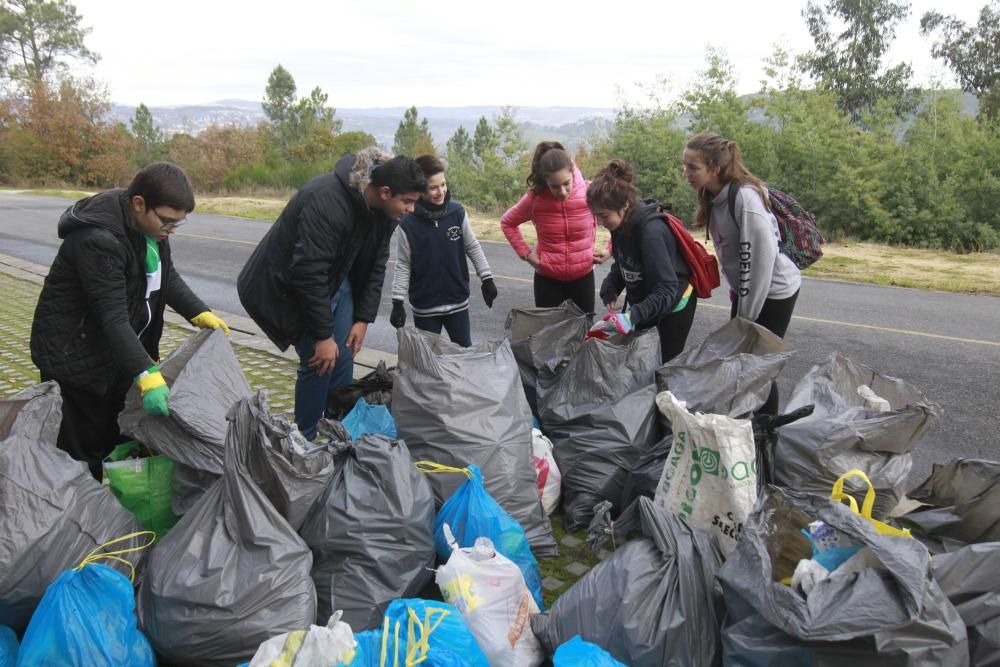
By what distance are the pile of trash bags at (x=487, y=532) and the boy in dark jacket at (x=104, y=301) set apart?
18 centimetres

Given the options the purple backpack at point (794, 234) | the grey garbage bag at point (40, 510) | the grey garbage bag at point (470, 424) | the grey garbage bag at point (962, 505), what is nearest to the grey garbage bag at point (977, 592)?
the grey garbage bag at point (962, 505)

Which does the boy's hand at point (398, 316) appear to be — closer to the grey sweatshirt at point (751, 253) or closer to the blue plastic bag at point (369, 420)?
the blue plastic bag at point (369, 420)

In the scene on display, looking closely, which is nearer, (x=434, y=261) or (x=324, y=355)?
(x=324, y=355)

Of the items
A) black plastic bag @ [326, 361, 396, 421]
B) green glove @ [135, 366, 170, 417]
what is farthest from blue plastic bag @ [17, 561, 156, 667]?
black plastic bag @ [326, 361, 396, 421]

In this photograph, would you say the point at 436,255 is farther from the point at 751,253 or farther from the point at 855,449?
the point at 855,449

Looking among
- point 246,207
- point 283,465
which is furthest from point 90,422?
point 246,207

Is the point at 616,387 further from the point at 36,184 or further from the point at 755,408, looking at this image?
the point at 36,184

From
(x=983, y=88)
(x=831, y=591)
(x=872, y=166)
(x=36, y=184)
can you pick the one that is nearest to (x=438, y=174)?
(x=831, y=591)

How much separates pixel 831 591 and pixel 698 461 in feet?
2.89

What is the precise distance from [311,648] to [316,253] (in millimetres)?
1709

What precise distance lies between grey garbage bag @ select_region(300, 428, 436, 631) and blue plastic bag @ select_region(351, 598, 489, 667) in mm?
367

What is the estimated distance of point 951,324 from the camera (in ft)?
23.2

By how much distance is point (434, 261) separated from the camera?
4020 mm

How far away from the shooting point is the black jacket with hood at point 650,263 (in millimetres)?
3377
